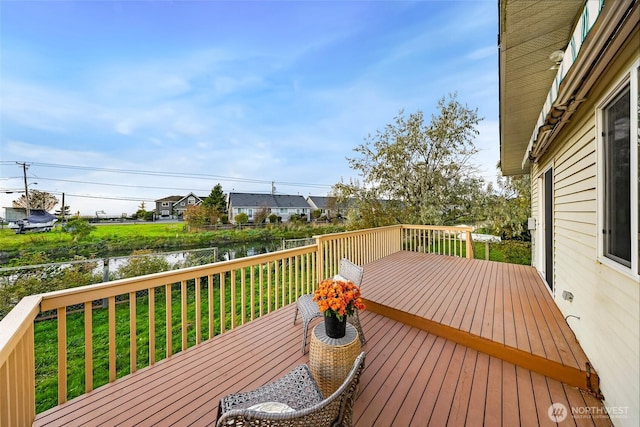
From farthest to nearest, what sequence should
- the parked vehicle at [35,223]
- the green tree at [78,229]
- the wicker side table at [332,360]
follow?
the parked vehicle at [35,223] → the green tree at [78,229] → the wicker side table at [332,360]

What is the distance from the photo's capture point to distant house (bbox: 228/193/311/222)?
3192 cm

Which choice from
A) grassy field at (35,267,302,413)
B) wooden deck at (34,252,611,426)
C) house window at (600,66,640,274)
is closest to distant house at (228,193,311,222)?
grassy field at (35,267,302,413)

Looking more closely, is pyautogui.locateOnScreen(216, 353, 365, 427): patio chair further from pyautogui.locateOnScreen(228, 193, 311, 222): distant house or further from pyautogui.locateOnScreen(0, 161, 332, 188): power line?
pyautogui.locateOnScreen(228, 193, 311, 222): distant house

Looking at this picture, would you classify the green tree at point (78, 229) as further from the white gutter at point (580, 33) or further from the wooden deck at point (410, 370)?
the white gutter at point (580, 33)

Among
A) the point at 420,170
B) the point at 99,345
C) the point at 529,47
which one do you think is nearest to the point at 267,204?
the point at 420,170

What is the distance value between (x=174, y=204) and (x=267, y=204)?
17852 mm

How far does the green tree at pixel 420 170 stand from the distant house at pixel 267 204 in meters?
22.3

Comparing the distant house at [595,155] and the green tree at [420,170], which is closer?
the distant house at [595,155]

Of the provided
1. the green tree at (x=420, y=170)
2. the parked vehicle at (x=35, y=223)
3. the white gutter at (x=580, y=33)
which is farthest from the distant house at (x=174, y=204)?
the white gutter at (x=580, y=33)

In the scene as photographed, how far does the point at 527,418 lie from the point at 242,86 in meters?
12.0

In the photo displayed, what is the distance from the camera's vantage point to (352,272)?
109 inches

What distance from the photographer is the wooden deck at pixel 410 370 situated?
1.60 metres

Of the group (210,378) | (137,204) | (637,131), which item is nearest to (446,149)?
(637,131)

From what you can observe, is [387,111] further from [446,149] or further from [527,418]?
[527,418]
